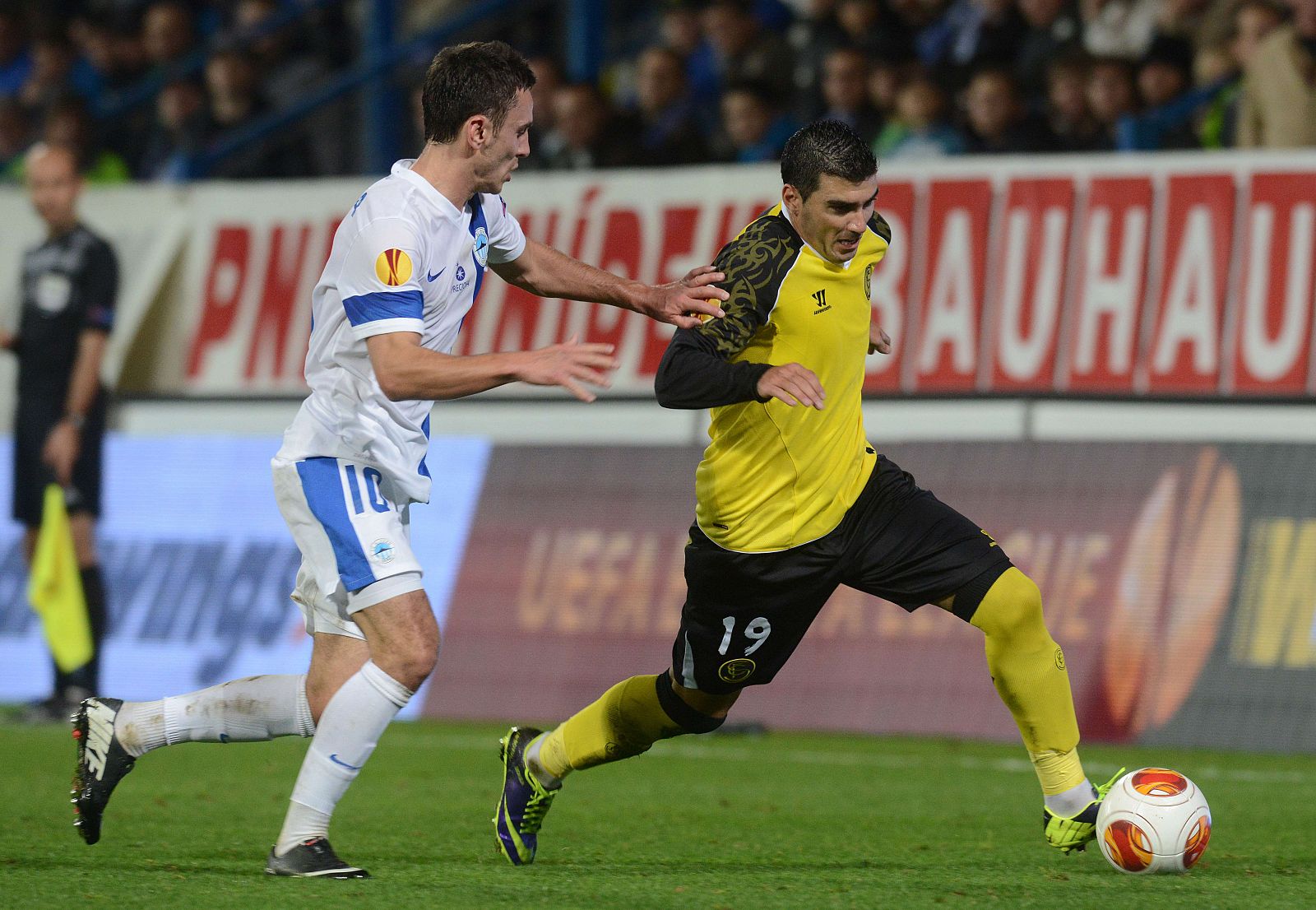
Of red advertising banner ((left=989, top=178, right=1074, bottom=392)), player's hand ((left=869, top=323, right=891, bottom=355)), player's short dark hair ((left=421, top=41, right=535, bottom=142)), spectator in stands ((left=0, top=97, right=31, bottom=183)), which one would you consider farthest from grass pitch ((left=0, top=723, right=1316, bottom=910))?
spectator in stands ((left=0, top=97, right=31, bottom=183))

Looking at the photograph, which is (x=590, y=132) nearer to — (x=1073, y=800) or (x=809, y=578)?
(x=809, y=578)

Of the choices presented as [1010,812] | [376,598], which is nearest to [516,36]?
[1010,812]

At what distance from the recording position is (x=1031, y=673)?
6.12m

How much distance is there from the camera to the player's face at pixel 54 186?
10914mm

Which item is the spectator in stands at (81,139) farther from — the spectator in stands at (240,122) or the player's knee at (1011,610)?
the player's knee at (1011,610)

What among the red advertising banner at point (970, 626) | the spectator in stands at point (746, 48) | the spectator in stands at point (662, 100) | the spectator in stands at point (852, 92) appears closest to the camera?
the red advertising banner at point (970, 626)

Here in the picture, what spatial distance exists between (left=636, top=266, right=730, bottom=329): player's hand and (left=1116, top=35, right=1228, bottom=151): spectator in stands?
21.2ft

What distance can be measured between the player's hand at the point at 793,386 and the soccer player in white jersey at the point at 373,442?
1.28 feet

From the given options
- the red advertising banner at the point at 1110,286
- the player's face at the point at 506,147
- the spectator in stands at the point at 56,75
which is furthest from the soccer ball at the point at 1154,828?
the spectator in stands at the point at 56,75

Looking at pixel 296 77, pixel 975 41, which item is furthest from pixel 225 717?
pixel 296 77

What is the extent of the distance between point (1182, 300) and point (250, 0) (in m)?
8.96

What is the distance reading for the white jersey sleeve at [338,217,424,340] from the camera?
550 centimetres

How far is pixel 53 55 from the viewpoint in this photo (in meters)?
17.2

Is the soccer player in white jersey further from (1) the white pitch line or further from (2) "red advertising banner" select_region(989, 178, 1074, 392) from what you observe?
(2) "red advertising banner" select_region(989, 178, 1074, 392)
